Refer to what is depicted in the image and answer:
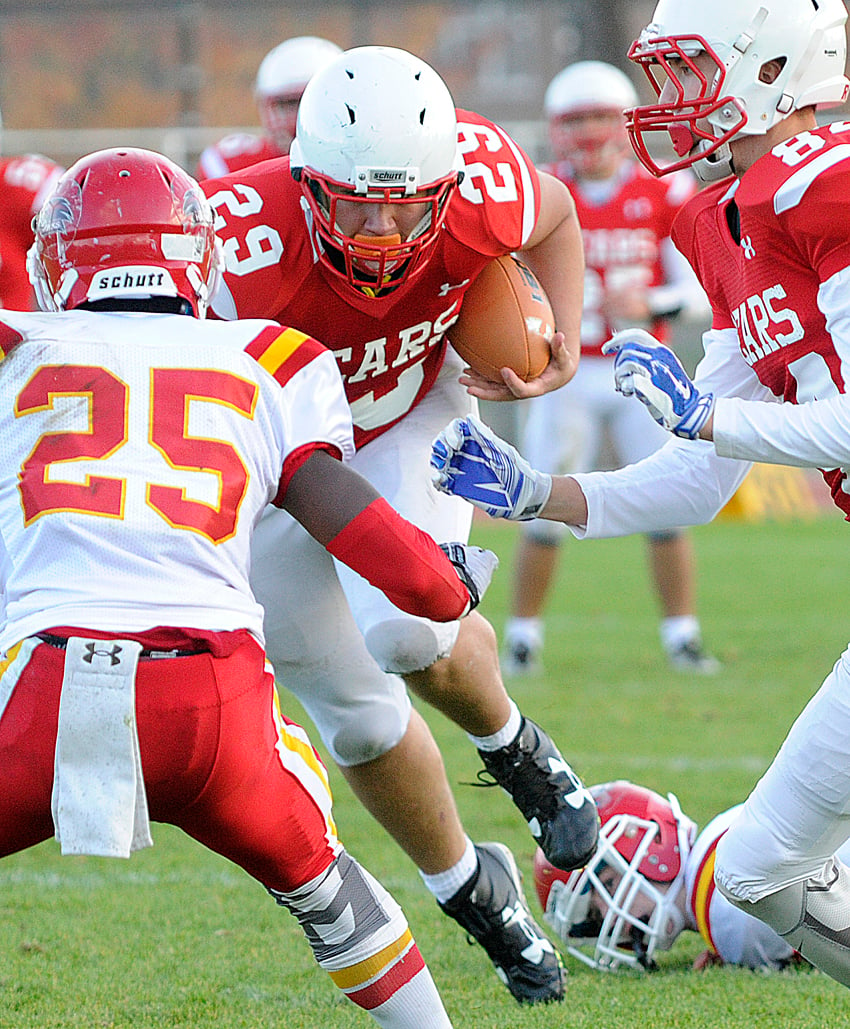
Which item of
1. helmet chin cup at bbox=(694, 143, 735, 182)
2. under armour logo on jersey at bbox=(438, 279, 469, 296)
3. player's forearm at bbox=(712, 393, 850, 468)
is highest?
helmet chin cup at bbox=(694, 143, 735, 182)

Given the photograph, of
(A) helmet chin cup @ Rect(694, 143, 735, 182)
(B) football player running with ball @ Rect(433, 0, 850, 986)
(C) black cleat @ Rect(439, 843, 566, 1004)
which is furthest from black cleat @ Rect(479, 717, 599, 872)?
(A) helmet chin cup @ Rect(694, 143, 735, 182)

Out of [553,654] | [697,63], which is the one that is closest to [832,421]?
[697,63]

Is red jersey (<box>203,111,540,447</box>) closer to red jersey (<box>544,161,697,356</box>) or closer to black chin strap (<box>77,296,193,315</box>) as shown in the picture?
black chin strap (<box>77,296,193,315</box>)

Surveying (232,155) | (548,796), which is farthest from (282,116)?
(548,796)

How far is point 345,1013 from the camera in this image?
9.14ft

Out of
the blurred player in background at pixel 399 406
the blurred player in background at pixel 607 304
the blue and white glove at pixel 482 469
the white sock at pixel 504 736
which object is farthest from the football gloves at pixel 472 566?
the blurred player in background at pixel 607 304

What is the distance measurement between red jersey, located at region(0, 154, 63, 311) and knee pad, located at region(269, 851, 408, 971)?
152 inches

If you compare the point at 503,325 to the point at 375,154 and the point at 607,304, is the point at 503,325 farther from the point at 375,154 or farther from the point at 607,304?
the point at 607,304

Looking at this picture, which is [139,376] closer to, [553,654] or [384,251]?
[384,251]

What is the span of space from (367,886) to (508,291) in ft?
4.24

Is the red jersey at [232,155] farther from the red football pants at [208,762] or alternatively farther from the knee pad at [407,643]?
the red football pants at [208,762]

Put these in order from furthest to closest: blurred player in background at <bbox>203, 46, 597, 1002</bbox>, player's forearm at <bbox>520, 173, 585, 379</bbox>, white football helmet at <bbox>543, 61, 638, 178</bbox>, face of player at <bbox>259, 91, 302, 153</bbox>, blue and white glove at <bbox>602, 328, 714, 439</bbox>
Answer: white football helmet at <bbox>543, 61, 638, 178</bbox>
face of player at <bbox>259, 91, 302, 153</bbox>
player's forearm at <bbox>520, 173, 585, 379</bbox>
blurred player in background at <bbox>203, 46, 597, 1002</bbox>
blue and white glove at <bbox>602, 328, 714, 439</bbox>

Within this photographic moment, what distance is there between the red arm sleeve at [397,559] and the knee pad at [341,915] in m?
0.39

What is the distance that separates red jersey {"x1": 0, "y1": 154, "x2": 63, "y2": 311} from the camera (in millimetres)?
5672
